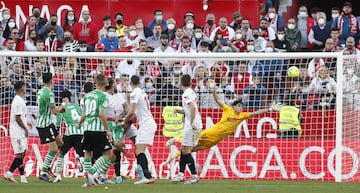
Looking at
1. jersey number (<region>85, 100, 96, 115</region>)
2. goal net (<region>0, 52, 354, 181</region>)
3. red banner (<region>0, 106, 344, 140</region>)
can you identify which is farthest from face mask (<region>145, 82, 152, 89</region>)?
jersey number (<region>85, 100, 96, 115</region>)

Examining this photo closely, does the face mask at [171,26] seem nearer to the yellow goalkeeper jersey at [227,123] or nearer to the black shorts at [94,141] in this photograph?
the yellow goalkeeper jersey at [227,123]

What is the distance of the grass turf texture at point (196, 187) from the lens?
71.2ft

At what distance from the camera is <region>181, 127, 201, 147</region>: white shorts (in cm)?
2406

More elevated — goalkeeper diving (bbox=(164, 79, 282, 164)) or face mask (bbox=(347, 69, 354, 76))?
face mask (bbox=(347, 69, 354, 76))

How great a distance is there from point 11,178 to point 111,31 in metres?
7.96

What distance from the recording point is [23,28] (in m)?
32.2

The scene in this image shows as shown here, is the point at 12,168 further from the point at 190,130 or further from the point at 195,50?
the point at 195,50

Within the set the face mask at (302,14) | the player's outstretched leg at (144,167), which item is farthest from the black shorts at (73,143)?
the face mask at (302,14)

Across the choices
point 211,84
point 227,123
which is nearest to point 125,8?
point 211,84

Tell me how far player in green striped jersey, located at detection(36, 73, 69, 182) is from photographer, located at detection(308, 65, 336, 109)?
18.2 feet

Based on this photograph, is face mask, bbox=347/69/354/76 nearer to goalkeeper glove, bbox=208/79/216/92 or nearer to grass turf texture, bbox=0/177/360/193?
grass turf texture, bbox=0/177/360/193

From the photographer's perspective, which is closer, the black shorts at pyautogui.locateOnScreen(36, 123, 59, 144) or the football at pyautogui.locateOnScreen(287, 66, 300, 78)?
the black shorts at pyautogui.locateOnScreen(36, 123, 59, 144)

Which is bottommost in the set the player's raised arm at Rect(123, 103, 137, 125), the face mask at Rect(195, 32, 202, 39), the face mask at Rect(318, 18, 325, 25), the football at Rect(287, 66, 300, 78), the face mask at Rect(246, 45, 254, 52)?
the player's raised arm at Rect(123, 103, 137, 125)

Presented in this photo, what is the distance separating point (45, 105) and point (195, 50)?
7564 millimetres
